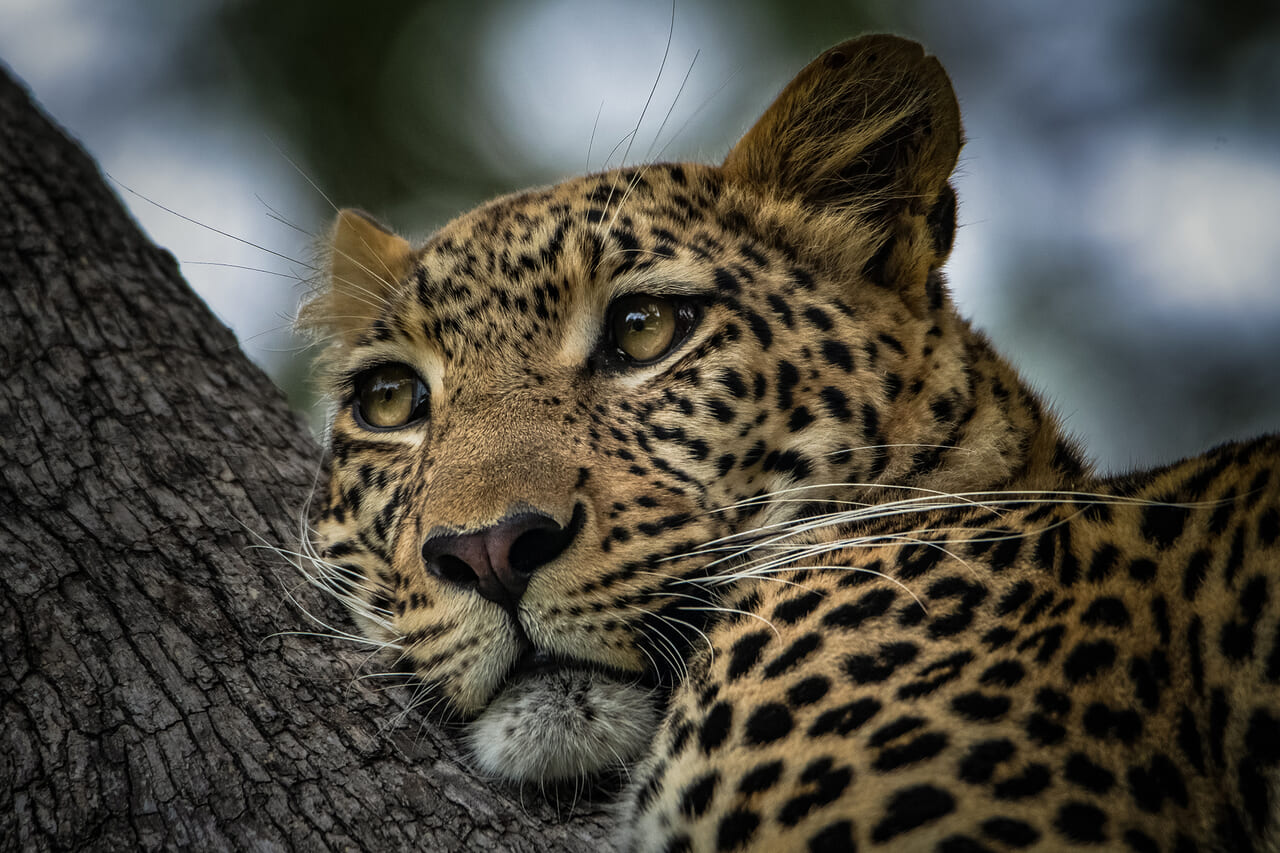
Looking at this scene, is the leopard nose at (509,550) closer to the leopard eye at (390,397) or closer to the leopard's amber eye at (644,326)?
the leopard's amber eye at (644,326)

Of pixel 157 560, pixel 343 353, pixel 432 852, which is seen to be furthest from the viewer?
pixel 343 353

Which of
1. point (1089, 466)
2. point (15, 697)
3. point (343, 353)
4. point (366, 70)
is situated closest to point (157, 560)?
point (15, 697)

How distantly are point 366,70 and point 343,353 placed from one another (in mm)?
12064

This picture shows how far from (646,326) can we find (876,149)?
1.09 meters

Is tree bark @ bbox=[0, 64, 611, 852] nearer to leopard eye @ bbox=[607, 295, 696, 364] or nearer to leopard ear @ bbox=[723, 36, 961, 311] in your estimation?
leopard eye @ bbox=[607, 295, 696, 364]

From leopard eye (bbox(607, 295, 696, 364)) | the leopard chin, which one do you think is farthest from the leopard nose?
leopard eye (bbox(607, 295, 696, 364))

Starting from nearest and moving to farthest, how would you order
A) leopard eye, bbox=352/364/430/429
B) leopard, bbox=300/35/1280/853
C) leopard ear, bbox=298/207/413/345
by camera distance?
leopard, bbox=300/35/1280/853 < leopard eye, bbox=352/364/430/429 < leopard ear, bbox=298/207/413/345

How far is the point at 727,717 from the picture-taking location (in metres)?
2.52

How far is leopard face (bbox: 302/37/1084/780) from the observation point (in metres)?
2.77

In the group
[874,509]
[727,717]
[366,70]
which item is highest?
[366,70]

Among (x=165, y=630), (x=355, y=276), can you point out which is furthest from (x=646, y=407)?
(x=355, y=276)

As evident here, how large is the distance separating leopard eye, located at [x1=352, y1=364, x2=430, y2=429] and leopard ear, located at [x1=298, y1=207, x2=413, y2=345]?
265 mm

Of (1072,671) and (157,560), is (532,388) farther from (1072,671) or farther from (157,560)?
(1072,671)

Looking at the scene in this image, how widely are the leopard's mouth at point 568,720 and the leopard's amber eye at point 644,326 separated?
1067 mm
